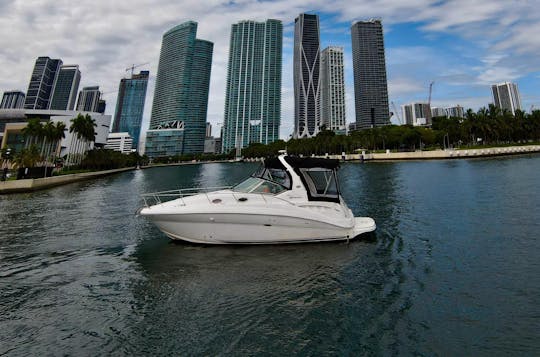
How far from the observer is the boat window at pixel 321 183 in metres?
12.5

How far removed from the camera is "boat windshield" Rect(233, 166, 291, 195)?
12.2 metres

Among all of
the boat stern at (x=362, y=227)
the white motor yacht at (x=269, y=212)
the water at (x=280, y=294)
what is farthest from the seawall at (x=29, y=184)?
the boat stern at (x=362, y=227)

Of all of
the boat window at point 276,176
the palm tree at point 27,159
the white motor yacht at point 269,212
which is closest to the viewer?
the white motor yacht at point 269,212

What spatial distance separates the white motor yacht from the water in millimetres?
550

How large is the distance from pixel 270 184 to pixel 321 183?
2.25 meters

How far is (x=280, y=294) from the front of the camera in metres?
8.07

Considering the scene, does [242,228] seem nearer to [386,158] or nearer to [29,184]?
[29,184]

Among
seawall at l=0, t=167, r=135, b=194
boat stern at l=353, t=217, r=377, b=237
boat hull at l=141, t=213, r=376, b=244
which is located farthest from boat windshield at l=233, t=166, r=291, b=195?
seawall at l=0, t=167, r=135, b=194

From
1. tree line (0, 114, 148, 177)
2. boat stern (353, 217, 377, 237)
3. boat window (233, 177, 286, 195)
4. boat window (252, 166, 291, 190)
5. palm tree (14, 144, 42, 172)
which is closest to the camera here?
boat window (233, 177, 286, 195)

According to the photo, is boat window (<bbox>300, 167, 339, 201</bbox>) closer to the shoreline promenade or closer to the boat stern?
the boat stern

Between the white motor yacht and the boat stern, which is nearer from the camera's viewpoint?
the white motor yacht

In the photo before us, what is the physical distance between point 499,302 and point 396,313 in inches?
105

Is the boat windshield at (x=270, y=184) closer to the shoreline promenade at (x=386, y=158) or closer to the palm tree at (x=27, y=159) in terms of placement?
the shoreline promenade at (x=386, y=158)

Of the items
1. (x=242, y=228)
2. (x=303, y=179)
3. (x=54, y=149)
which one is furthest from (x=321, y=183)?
(x=54, y=149)
